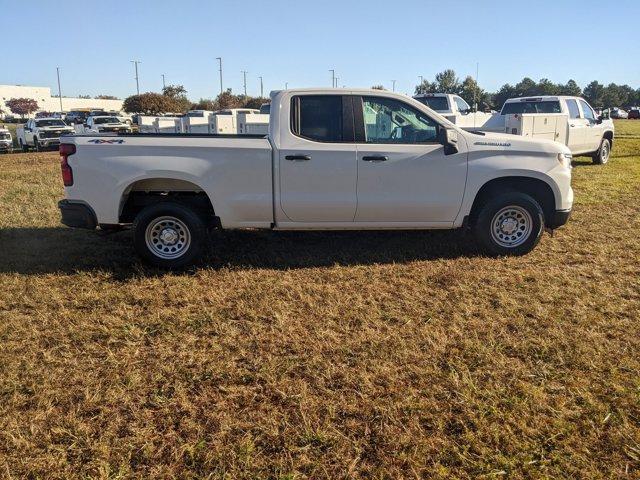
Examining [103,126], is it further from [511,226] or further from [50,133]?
[511,226]

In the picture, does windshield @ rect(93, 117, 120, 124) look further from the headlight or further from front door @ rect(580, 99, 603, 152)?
the headlight

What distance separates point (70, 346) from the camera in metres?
3.95

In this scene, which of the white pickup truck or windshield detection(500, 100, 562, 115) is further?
windshield detection(500, 100, 562, 115)

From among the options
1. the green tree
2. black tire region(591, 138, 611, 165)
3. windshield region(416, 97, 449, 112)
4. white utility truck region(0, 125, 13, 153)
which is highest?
the green tree

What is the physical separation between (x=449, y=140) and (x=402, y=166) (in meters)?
0.56

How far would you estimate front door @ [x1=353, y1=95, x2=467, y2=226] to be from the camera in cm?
554

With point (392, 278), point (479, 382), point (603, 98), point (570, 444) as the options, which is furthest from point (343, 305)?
point (603, 98)

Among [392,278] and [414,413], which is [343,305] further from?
[414,413]

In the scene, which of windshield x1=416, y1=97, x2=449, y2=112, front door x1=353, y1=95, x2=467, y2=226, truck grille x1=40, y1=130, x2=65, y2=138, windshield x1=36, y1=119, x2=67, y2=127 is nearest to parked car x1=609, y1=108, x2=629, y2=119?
windshield x1=416, y1=97, x2=449, y2=112

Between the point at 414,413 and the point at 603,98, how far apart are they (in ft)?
367

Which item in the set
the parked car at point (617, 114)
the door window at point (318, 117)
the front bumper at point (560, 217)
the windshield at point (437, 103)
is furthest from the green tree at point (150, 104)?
the front bumper at point (560, 217)

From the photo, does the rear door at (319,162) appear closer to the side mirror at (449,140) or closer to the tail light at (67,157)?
the side mirror at (449,140)

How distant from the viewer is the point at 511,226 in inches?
235

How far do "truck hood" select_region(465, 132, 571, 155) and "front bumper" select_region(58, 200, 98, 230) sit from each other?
411cm
